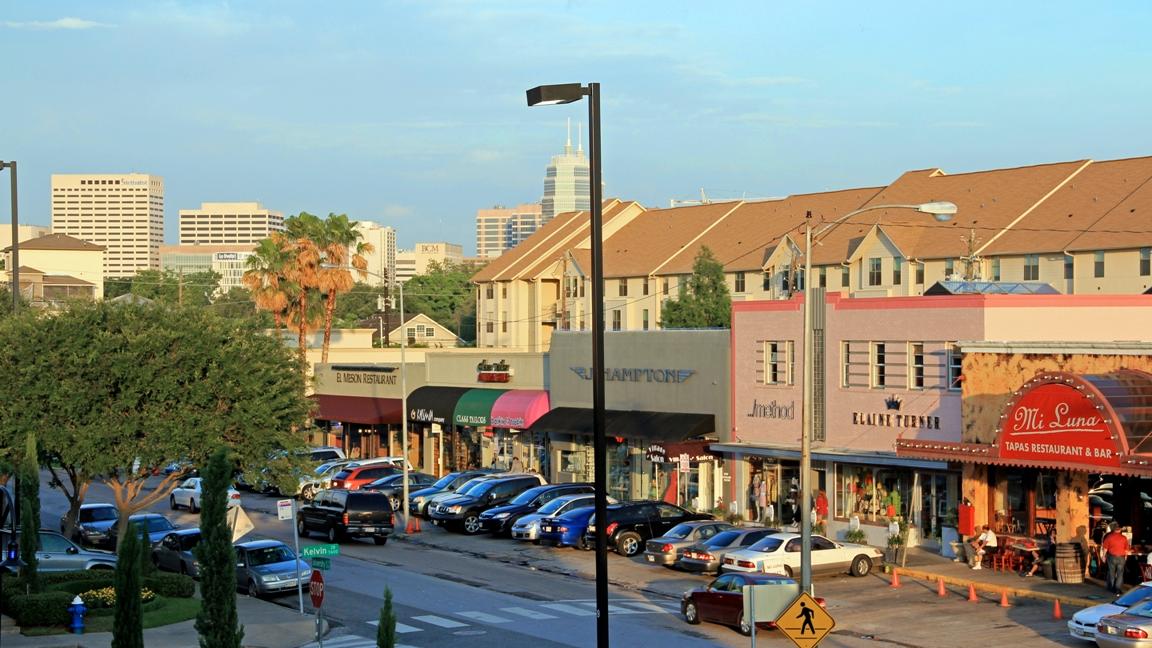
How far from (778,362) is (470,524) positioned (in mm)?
10894

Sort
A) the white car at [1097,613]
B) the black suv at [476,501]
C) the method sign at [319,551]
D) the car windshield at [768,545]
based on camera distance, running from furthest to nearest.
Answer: the black suv at [476,501]
the car windshield at [768,545]
the method sign at [319,551]
the white car at [1097,613]

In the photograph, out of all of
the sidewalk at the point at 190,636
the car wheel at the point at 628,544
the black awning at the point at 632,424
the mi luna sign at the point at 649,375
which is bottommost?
the sidewalk at the point at 190,636

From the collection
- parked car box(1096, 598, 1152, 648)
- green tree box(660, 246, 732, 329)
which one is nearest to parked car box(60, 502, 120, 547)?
parked car box(1096, 598, 1152, 648)

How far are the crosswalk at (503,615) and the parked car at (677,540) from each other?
14.4 ft

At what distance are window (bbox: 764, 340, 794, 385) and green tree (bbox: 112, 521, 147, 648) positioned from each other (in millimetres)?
25374

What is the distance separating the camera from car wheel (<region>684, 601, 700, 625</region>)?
28.4m

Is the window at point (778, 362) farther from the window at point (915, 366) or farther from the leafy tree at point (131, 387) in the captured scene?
the leafy tree at point (131, 387)

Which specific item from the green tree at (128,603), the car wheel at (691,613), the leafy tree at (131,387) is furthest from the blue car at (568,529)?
the green tree at (128,603)

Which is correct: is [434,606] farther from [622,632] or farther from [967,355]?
[967,355]

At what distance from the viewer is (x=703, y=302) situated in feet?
258

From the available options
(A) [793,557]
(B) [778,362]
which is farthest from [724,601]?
(B) [778,362]

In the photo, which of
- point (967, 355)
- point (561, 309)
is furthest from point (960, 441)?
point (561, 309)

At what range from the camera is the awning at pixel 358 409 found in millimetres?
63469

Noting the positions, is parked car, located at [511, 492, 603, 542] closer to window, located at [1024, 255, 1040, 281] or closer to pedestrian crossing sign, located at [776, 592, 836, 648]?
pedestrian crossing sign, located at [776, 592, 836, 648]
